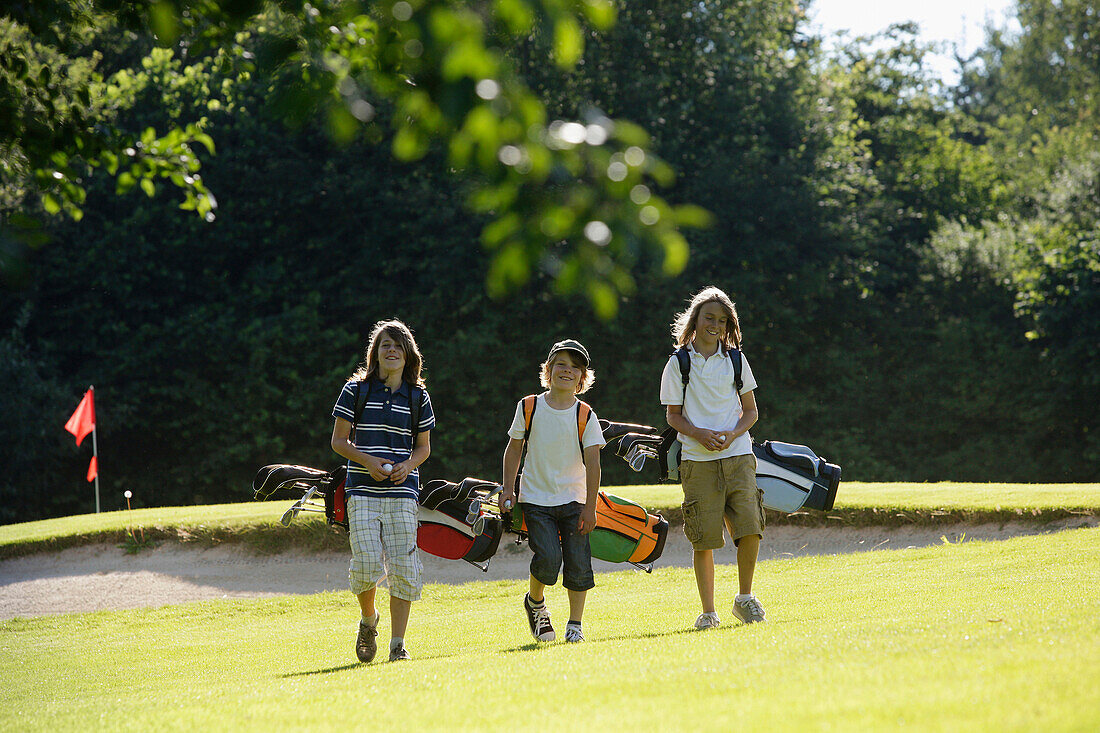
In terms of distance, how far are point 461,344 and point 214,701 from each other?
20.2 meters

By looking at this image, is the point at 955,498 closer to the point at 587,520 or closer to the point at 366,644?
the point at 587,520

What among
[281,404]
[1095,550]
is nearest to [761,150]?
[281,404]

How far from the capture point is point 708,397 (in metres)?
6.60

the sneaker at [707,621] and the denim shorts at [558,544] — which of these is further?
the denim shorts at [558,544]

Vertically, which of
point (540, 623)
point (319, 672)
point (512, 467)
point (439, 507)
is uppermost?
point (512, 467)

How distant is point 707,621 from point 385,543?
202cm

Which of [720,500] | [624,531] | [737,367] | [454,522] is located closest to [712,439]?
[720,500]

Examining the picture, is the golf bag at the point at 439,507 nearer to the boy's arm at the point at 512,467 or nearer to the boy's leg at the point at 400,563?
the boy's arm at the point at 512,467

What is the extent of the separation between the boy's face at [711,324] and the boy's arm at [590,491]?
0.97 m

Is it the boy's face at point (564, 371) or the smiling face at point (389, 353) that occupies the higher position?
the smiling face at point (389, 353)

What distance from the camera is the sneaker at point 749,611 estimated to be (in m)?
6.43

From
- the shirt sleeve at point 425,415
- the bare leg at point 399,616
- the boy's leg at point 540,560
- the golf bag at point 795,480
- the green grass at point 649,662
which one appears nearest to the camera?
the green grass at point 649,662

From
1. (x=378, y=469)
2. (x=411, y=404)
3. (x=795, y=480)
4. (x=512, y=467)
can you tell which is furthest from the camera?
(x=795, y=480)

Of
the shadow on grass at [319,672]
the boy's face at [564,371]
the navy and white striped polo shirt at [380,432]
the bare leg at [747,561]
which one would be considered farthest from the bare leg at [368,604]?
the bare leg at [747,561]
